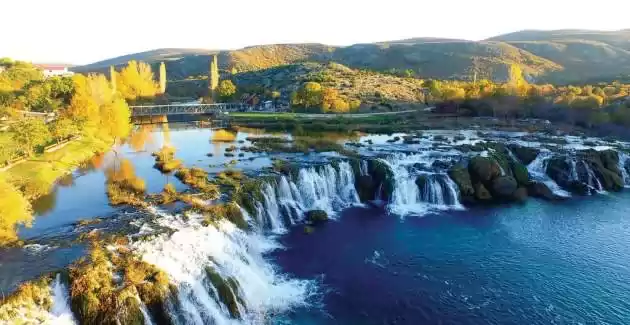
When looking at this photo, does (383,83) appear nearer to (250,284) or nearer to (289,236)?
(289,236)

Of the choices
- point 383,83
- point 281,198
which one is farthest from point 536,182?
point 383,83

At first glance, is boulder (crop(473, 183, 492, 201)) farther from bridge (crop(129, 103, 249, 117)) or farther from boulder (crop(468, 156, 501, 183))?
bridge (crop(129, 103, 249, 117))

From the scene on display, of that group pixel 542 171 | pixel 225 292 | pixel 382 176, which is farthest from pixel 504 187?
pixel 225 292

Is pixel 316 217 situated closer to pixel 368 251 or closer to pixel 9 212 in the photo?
pixel 368 251

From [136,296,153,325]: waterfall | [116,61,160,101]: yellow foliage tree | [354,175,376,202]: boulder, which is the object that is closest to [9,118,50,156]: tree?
[136,296,153,325]: waterfall

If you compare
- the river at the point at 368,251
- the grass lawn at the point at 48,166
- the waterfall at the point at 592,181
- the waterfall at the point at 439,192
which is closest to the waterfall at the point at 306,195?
the river at the point at 368,251

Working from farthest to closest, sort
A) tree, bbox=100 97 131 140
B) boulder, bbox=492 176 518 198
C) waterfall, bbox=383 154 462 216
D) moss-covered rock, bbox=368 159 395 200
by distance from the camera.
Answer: tree, bbox=100 97 131 140 < boulder, bbox=492 176 518 198 < moss-covered rock, bbox=368 159 395 200 < waterfall, bbox=383 154 462 216

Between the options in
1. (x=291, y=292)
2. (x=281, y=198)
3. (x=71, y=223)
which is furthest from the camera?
(x=281, y=198)
